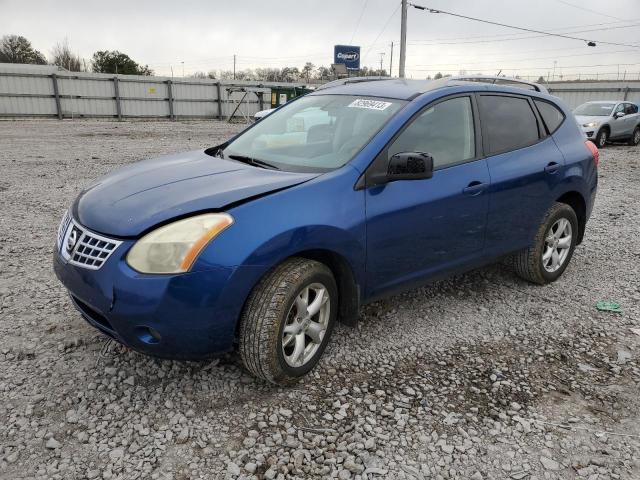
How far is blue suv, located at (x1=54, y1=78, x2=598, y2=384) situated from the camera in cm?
251

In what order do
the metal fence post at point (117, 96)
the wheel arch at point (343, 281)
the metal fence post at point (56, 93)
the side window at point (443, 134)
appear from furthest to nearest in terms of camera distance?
the metal fence post at point (117, 96) → the metal fence post at point (56, 93) → the side window at point (443, 134) → the wheel arch at point (343, 281)

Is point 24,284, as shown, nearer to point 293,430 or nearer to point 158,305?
point 158,305

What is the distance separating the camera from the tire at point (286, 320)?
266 centimetres

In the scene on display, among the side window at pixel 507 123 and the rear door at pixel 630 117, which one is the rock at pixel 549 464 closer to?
the side window at pixel 507 123

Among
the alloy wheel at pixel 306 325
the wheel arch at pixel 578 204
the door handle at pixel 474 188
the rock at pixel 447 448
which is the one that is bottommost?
the rock at pixel 447 448

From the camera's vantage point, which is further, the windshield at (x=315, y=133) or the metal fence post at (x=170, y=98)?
the metal fence post at (x=170, y=98)

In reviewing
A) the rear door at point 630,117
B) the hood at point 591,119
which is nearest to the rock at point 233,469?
the hood at point 591,119

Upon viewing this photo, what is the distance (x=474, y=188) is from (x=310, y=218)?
4.76 ft

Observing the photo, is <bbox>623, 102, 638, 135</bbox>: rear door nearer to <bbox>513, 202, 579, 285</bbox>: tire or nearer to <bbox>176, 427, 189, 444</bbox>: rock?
<bbox>513, 202, 579, 285</bbox>: tire

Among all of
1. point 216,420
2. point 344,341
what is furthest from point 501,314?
point 216,420

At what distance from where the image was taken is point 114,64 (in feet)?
161

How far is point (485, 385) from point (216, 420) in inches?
63.2

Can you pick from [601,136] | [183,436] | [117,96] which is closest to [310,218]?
[183,436]

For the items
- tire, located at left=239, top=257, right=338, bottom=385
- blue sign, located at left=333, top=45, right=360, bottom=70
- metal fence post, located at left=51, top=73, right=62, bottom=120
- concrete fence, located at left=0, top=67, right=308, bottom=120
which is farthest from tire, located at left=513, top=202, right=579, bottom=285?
blue sign, located at left=333, top=45, right=360, bottom=70
